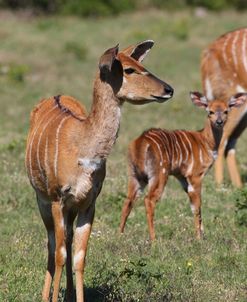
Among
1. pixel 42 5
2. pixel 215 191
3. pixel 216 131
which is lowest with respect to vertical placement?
pixel 42 5

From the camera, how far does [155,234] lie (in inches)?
328

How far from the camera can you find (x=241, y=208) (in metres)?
8.76

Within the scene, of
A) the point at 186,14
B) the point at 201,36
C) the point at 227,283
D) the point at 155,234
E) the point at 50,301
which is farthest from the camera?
the point at 186,14

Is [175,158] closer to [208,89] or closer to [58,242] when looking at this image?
[208,89]

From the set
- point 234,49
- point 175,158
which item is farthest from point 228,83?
point 175,158

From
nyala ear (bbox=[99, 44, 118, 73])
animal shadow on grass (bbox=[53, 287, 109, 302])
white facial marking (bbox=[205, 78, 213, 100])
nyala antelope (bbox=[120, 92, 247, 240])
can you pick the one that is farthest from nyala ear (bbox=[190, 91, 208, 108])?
nyala ear (bbox=[99, 44, 118, 73])

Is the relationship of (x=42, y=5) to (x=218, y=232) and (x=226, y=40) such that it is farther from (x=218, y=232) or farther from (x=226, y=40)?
(x=218, y=232)

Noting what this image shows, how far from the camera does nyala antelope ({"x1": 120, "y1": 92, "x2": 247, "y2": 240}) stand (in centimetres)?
839

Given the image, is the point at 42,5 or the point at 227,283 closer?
the point at 227,283

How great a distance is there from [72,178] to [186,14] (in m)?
24.0

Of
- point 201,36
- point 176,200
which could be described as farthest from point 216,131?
point 201,36

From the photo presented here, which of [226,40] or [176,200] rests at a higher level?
[226,40]

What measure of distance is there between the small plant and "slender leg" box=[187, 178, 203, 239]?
14.6 inches

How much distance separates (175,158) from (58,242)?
296cm
